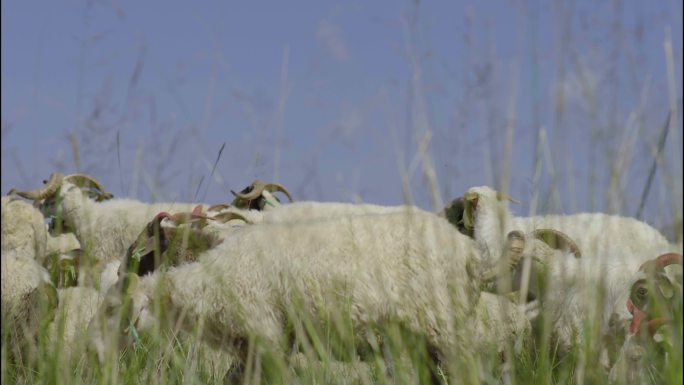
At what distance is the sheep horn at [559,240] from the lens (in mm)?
4012

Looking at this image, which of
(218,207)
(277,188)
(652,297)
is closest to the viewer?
(652,297)

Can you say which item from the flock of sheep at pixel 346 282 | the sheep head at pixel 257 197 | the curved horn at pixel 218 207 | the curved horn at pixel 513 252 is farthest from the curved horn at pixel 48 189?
the curved horn at pixel 513 252

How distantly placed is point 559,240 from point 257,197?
413 cm

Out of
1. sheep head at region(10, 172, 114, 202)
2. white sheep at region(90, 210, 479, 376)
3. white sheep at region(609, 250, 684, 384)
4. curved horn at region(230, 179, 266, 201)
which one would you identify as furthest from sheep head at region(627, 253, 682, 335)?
sheep head at region(10, 172, 114, 202)

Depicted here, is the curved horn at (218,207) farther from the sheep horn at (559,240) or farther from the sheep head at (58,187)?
the sheep horn at (559,240)

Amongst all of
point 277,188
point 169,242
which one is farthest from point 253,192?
point 169,242

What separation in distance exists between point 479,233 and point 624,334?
160 cm

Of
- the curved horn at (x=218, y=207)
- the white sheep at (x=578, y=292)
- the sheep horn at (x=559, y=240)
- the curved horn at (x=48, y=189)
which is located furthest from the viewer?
the curved horn at (x=48, y=189)

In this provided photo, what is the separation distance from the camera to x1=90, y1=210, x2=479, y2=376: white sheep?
151 inches

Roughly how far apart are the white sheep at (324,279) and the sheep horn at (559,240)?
327 millimetres

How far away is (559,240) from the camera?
162 inches

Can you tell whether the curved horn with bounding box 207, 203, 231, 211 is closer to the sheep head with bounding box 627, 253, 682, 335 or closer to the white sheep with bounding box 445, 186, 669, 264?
the white sheep with bounding box 445, 186, 669, 264

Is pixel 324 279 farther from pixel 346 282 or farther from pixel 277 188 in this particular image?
pixel 277 188

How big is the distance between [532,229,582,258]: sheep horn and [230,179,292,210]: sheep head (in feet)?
12.0
